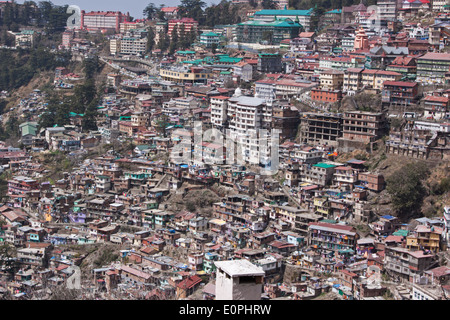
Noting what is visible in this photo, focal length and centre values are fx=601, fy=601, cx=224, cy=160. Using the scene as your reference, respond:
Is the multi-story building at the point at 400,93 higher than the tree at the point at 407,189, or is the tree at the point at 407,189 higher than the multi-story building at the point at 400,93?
the multi-story building at the point at 400,93

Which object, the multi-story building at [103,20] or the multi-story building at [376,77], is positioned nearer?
the multi-story building at [376,77]

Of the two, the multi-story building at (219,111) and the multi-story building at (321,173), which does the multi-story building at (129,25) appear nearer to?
the multi-story building at (219,111)

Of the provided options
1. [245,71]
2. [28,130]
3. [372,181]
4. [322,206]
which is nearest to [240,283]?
[322,206]

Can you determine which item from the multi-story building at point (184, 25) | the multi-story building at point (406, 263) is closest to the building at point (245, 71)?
the multi-story building at point (184, 25)

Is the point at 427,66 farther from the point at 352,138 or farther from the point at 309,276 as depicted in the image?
the point at 309,276

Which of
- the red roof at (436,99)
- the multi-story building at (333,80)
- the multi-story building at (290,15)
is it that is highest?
the multi-story building at (290,15)

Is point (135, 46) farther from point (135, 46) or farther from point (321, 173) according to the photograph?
point (321, 173)

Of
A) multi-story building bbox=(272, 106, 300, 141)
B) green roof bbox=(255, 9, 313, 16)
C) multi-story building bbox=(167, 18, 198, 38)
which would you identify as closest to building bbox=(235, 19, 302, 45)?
green roof bbox=(255, 9, 313, 16)
